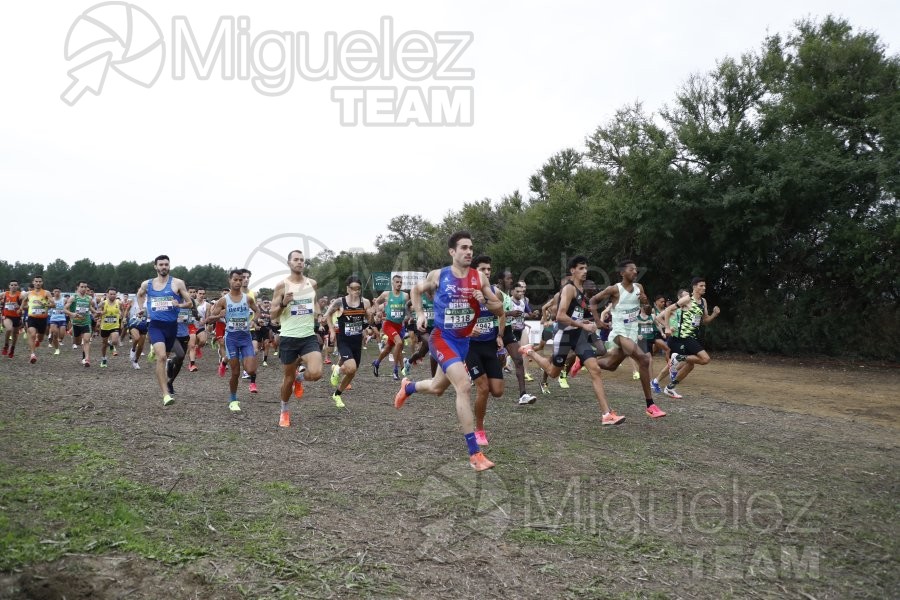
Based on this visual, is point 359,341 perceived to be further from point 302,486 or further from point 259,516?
point 259,516

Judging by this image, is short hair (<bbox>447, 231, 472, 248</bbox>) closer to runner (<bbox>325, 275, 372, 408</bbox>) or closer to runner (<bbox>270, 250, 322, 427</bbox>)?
runner (<bbox>270, 250, 322, 427</bbox>)

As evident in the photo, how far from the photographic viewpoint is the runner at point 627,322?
9.19m

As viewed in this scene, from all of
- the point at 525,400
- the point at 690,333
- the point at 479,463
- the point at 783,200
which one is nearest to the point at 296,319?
the point at 525,400

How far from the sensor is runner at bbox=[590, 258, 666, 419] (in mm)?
9188

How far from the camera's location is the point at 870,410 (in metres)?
12.0

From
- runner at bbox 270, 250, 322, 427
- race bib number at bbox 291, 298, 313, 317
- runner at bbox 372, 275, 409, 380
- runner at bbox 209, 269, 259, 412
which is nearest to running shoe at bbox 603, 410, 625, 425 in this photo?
runner at bbox 270, 250, 322, 427

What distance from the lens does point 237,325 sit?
10422 millimetres

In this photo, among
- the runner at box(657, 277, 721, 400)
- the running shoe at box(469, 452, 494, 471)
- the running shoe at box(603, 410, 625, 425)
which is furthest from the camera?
the runner at box(657, 277, 721, 400)

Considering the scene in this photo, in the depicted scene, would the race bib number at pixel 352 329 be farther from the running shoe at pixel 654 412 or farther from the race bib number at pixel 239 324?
the running shoe at pixel 654 412

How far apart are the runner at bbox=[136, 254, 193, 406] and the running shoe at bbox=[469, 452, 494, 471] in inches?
220

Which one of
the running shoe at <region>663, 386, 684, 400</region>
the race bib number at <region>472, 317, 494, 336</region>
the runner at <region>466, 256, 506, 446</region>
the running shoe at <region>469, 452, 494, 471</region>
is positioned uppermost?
the race bib number at <region>472, 317, 494, 336</region>

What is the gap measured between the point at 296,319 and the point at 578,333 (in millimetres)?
4070

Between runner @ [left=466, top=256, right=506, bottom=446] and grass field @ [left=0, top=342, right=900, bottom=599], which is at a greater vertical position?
runner @ [left=466, top=256, right=506, bottom=446]

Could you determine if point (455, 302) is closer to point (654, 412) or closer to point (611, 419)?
point (611, 419)
